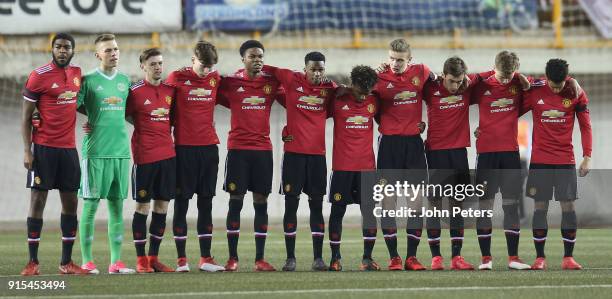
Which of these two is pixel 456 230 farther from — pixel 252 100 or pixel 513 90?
pixel 252 100

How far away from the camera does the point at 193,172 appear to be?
9.88 metres

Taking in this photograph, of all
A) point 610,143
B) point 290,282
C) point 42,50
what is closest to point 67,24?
point 42,50

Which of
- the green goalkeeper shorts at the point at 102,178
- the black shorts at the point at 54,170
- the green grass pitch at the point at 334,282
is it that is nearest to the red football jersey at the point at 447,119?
the green grass pitch at the point at 334,282

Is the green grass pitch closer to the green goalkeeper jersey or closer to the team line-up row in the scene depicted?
the team line-up row

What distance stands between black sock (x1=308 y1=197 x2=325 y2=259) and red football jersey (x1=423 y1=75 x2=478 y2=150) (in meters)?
1.04

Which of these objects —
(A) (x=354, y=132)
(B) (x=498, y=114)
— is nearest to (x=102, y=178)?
(A) (x=354, y=132)

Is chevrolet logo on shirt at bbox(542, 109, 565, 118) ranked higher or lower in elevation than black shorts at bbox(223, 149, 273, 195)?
higher

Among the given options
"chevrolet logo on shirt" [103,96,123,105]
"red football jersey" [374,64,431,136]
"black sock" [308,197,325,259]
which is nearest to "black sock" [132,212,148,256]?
"chevrolet logo on shirt" [103,96,123,105]

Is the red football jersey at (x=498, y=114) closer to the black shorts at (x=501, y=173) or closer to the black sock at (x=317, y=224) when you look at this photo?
the black shorts at (x=501, y=173)

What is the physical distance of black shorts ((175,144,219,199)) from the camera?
9.87m

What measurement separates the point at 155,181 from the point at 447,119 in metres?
2.45

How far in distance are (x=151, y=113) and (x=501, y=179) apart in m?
2.91

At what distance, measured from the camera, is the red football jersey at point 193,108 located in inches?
389

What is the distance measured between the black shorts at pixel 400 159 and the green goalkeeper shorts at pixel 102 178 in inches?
83.1
